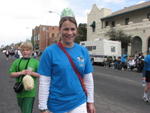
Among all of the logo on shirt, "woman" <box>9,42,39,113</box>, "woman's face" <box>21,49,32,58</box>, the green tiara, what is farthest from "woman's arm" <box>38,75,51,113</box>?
"woman's face" <box>21,49,32,58</box>

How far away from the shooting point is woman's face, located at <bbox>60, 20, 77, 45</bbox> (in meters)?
2.59

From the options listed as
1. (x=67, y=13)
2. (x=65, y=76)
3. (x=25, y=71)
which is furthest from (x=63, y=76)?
(x=25, y=71)

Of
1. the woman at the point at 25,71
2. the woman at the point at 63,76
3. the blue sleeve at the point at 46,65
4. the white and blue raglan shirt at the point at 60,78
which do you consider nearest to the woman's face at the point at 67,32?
the woman at the point at 63,76

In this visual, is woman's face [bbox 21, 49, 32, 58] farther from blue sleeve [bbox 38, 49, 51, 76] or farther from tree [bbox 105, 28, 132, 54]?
tree [bbox 105, 28, 132, 54]

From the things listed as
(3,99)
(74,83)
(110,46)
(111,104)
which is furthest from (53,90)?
(110,46)

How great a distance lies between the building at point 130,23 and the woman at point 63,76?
2966 centimetres

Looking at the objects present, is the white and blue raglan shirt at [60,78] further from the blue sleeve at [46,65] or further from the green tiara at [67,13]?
the green tiara at [67,13]

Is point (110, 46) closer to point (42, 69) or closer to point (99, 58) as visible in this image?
point (99, 58)

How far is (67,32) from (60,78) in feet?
1.66

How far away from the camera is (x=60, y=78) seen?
2.53 metres

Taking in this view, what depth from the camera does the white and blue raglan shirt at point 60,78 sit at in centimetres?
251

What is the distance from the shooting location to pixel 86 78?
2746mm

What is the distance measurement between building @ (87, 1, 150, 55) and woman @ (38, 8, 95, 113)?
29.7m

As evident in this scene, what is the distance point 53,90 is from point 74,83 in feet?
0.78
